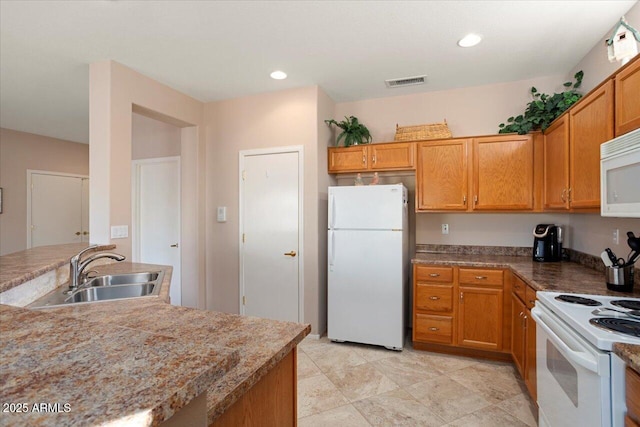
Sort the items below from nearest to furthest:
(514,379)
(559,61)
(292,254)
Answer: (514,379) < (559,61) < (292,254)

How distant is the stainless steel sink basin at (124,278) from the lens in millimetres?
2076

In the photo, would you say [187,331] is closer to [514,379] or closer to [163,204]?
[514,379]

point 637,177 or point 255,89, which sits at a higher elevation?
point 255,89

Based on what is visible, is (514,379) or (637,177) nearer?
(637,177)

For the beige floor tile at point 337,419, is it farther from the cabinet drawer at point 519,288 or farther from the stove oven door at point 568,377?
the cabinet drawer at point 519,288

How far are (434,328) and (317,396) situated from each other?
1.27m

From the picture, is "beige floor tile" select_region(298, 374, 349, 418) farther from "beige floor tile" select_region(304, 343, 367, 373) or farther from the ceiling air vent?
the ceiling air vent

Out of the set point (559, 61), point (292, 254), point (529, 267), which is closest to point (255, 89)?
point (292, 254)

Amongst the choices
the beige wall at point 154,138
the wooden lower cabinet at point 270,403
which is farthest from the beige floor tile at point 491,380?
the beige wall at point 154,138

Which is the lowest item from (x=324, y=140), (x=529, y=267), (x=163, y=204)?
(x=529, y=267)

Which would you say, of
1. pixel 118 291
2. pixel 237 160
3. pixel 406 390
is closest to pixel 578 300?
pixel 406 390

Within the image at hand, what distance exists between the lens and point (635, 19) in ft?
6.82

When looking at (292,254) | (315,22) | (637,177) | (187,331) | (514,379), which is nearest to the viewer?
(187,331)

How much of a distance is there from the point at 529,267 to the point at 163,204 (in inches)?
161
